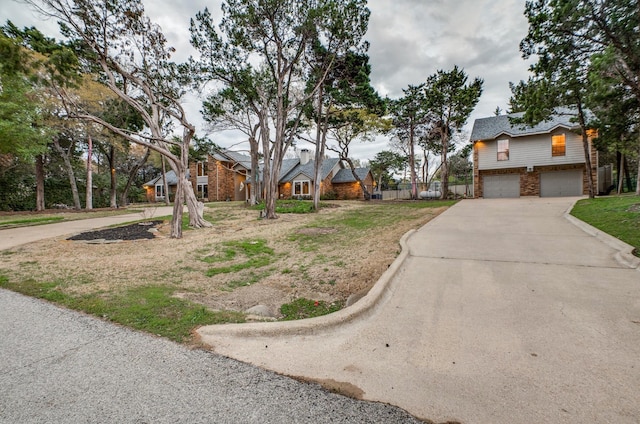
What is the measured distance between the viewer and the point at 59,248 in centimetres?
697

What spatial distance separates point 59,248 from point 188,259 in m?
3.97

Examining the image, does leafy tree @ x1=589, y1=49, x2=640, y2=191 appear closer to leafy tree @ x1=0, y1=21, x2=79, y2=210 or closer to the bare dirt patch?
the bare dirt patch

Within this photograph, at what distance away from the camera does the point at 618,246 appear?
5.12m

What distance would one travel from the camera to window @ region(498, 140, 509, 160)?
64.2 feet

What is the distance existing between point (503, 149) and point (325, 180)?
16541 millimetres

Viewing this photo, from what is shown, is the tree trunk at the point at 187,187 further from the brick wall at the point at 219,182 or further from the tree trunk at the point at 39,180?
the brick wall at the point at 219,182

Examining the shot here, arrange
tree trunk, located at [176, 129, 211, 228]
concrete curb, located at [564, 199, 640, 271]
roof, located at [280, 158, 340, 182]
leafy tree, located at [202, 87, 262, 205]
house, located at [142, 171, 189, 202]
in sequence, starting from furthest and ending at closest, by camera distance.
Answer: house, located at [142, 171, 189, 202] → roof, located at [280, 158, 340, 182] → leafy tree, located at [202, 87, 262, 205] → tree trunk, located at [176, 129, 211, 228] → concrete curb, located at [564, 199, 640, 271]

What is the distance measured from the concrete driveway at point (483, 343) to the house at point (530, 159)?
17741 mm

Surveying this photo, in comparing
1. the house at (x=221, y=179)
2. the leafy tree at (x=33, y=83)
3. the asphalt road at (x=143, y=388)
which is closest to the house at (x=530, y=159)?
the asphalt road at (x=143, y=388)

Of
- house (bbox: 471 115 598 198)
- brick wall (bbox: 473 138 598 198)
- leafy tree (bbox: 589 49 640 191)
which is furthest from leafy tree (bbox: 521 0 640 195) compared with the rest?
brick wall (bbox: 473 138 598 198)

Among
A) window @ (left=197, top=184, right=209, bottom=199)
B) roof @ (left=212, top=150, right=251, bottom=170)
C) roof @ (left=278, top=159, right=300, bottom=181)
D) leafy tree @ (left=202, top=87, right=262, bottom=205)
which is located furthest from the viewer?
roof @ (left=278, top=159, right=300, bottom=181)

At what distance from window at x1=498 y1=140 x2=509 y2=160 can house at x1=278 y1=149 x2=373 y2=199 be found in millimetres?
13643

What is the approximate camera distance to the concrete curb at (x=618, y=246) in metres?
4.26

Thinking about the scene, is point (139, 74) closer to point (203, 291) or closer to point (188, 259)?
point (188, 259)
